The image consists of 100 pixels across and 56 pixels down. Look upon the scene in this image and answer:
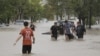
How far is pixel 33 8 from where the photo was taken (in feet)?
460

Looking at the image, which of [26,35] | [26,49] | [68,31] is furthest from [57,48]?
[68,31]

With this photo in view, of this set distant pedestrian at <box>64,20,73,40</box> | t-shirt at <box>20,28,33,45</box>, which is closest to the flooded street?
t-shirt at <box>20,28,33,45</box>

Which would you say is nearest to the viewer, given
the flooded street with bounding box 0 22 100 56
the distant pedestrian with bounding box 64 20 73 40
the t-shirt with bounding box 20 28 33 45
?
the t-shirt with bounding box 20 28 33 45

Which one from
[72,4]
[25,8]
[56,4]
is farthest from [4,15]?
[56,4]

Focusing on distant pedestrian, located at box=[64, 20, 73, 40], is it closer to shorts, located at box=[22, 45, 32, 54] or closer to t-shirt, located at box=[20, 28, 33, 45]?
shorts, located at box=[22, 45, 32, 54]

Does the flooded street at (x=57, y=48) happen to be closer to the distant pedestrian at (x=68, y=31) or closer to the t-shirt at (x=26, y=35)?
the t-shirt at (x=26, y=35)

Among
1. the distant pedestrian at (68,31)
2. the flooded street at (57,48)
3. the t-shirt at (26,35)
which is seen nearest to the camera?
the t-shirt at (26,35)

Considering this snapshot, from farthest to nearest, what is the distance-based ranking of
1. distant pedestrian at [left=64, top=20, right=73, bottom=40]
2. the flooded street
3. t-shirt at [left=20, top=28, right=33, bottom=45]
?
distant pedestrian at [left=64, top=20, right=73, bottom=40]
the flooded street
t-shirt at [left=20, top=28, right=33, bottom=45]

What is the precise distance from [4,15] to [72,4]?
1894cm

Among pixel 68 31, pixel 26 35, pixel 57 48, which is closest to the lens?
pixel 26 35

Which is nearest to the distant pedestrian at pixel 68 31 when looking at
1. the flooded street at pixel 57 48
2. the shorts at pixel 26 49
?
the flooded street at pixel 57 48

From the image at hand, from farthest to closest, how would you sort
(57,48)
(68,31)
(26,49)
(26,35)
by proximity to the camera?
(68,31) → (57,48) → (26,49) → (26,35)

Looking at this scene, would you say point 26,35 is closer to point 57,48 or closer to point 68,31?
point 57,48

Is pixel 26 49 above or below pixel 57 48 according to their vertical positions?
above
